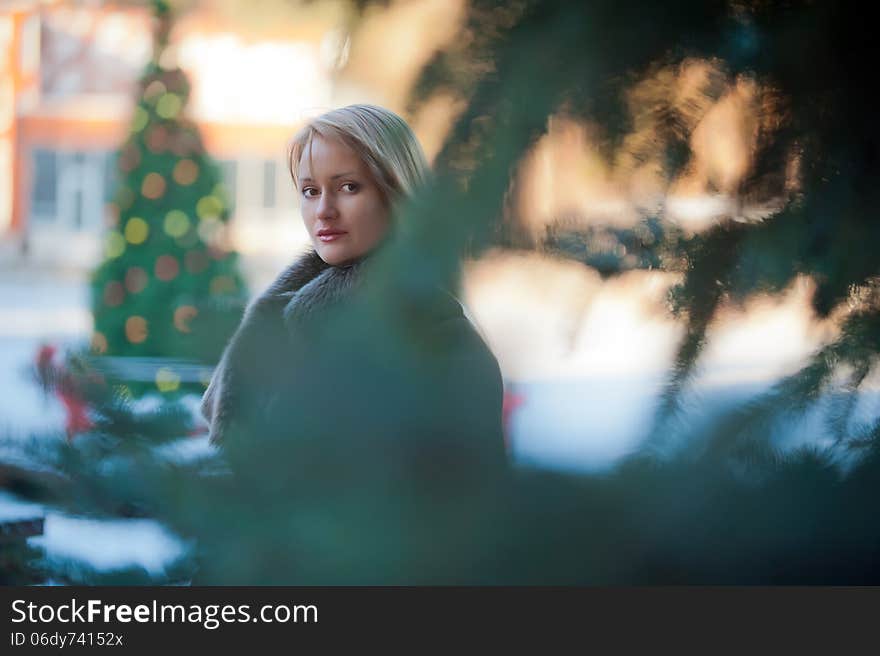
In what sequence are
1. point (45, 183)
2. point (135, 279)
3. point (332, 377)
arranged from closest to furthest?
point (332, 377) → point (135, 279) → point (45, 183)

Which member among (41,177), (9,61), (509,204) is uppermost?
(9,61)

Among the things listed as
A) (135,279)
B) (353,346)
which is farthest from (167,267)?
(353,346)

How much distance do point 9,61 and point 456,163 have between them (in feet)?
2.53

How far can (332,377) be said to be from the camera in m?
0.80

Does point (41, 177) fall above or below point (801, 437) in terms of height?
above

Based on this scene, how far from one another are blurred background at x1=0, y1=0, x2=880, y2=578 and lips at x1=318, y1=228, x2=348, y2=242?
0.40ft

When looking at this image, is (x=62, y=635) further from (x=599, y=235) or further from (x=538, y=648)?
(x=599, y=235)

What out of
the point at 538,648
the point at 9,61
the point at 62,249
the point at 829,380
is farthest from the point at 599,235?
the point at 9,61

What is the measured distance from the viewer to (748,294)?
30.9 inches

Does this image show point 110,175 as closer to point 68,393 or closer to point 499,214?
point 68,393

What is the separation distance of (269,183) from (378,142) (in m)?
0.26

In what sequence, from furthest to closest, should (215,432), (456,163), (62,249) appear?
(62,249)
(215,432)
(456,163)

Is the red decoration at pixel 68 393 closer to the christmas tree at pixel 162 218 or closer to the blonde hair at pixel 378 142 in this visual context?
the christmas tree at pixel 162 218

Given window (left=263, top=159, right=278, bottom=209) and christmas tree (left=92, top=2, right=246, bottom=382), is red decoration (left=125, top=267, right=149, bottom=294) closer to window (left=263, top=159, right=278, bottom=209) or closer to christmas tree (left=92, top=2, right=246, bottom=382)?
christmas tree (left=92, top=2, right=246, bottom=382)
